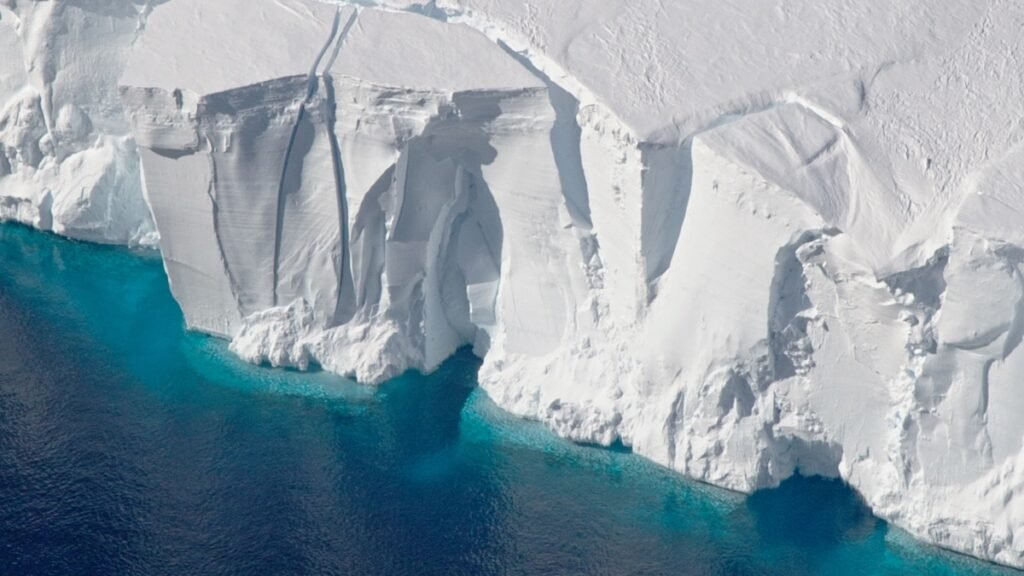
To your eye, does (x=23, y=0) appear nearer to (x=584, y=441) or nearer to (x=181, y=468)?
(x=181, y=468)

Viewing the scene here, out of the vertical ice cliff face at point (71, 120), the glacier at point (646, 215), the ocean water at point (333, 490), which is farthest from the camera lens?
the vertical ice cliff face at point (71, 120)

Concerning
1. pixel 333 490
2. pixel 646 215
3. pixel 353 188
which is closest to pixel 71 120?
pixel 353 188

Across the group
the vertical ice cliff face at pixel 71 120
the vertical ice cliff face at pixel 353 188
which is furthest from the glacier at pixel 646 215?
the vertical ice cliff face at pixel 71 120

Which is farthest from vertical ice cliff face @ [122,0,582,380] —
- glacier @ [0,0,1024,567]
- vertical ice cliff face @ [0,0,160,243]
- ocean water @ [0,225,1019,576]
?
vertical ice cliff face @ [0,0,160,243]

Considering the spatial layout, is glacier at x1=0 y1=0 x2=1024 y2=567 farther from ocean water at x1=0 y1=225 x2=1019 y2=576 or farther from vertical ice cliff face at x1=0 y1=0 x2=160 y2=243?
vertical ice cliff face at x1=0 y1=0 x2=160 y2=243

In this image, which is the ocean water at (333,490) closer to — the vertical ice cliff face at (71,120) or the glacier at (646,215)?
the glacier at (646,215)

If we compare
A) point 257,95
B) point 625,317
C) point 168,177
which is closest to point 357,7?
point 257,95

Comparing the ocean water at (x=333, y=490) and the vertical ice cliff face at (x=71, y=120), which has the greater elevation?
the vertical ice cliff face at (x=71, y=120)
